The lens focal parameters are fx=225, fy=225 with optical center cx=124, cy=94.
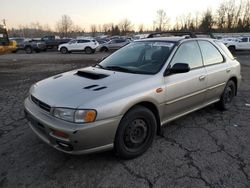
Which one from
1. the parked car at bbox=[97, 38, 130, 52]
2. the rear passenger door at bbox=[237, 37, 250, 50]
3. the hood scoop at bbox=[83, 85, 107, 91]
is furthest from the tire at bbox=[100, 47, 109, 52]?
the hood scoop at bbox=[83, 85, 107, 91]

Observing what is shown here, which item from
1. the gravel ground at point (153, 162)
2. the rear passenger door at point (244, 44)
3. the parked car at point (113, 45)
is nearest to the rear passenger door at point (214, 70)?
the gravel ground at point (153, 162)

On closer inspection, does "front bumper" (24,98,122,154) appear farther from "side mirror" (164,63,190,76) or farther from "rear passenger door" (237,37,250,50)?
"rear passenger door" (237,37,250,50)

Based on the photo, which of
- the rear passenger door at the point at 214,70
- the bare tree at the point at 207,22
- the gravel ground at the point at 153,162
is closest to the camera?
the gravel ground at the point at 153,162

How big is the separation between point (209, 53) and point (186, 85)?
113 centimetres

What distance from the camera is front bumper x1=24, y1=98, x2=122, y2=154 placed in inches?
99.9

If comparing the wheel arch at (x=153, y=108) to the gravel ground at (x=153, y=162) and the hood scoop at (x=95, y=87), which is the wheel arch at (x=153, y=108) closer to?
the gravel ground at (x=153, y=162)

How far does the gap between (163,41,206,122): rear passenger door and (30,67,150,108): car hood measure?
1.69ft

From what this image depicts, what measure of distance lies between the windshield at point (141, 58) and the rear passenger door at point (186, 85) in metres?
0.20

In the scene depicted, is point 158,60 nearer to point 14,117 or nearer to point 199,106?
point 199,106

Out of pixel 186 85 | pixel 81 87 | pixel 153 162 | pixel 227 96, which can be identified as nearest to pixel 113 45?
pixel 227 96

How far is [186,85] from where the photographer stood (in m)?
3.65

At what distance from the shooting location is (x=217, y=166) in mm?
2959

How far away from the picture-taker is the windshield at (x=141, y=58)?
138 inches

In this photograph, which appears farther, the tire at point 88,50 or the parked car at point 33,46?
the parked car at point 33,46
